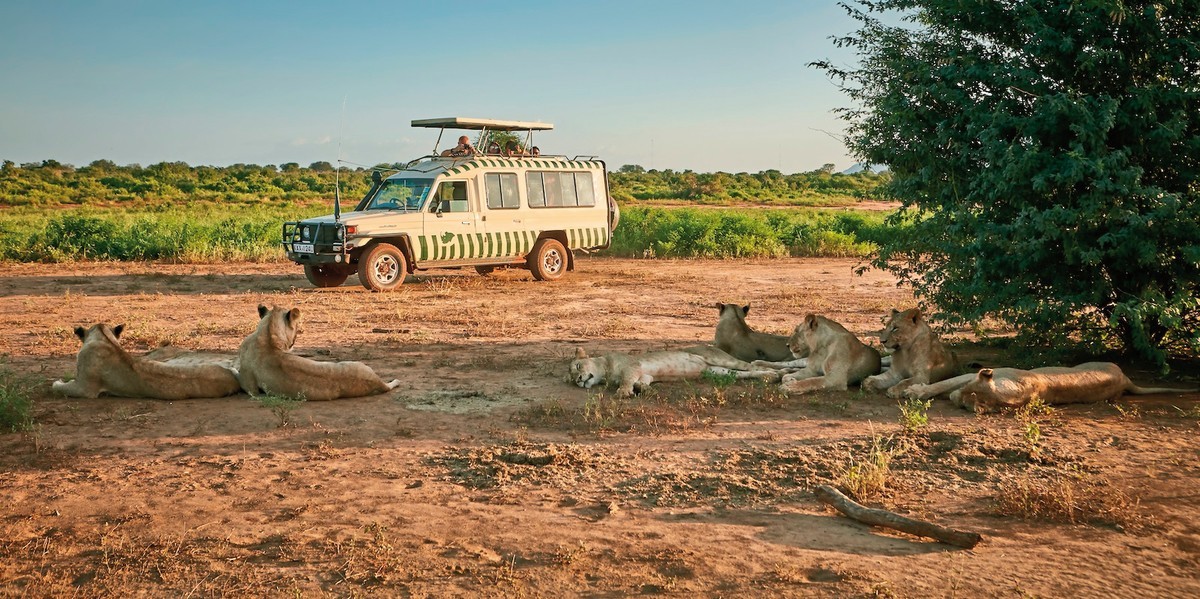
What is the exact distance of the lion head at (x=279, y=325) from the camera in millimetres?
7793

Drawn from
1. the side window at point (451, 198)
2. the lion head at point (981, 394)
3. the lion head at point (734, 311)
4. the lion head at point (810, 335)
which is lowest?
the lion head at point (981, 394)

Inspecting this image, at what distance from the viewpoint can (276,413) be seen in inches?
289

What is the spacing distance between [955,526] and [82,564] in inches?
168

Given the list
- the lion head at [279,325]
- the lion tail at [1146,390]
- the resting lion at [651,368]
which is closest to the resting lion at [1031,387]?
the lion tail at [1146,390]

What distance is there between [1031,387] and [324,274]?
1213cm

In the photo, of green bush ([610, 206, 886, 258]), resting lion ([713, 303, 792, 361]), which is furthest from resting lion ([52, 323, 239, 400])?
green bush ([610, 206, 886, 258])

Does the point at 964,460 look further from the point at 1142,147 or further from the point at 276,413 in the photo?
the point at 276,413

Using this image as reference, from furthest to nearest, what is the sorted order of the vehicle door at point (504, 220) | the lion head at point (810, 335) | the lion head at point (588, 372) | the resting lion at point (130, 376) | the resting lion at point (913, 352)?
1. the vehicle door at point (504, 220)
2. the lion head at point (810, 335)
3. the lion head at point (588, 372)
4. the resting lion at point (913, 352)
5. the resting lion at point (130, 376)

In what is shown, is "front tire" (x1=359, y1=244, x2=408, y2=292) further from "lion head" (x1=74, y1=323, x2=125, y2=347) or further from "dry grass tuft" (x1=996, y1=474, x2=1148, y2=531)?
"dry grass tuft" (x1=996, y1=474, x2=1148, y2=531)

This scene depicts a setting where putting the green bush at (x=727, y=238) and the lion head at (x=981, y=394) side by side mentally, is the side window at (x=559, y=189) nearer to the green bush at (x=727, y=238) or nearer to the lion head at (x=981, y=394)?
the green bush at (x=727, y=238)

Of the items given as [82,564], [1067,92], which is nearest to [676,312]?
[1067,92]

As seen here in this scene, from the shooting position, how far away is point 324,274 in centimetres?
1670

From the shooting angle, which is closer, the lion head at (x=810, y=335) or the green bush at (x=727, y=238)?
the lion head at (x=810, y=335)

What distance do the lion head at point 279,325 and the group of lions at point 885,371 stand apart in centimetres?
236
